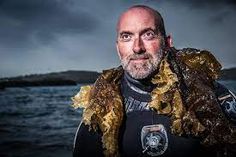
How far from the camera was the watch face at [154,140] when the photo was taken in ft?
10.1

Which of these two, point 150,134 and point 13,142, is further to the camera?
point 13,142

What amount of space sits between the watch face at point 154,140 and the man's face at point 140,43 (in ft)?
1.47

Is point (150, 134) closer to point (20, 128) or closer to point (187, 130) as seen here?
point (187, 130)

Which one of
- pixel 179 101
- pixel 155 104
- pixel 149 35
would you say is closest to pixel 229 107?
pixel 179 101

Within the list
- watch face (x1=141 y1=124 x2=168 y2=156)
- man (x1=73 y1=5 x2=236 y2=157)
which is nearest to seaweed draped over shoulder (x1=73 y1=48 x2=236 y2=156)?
man (x1=73 y1=5 x2=236 y2=157)

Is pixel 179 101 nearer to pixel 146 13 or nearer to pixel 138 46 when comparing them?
pixel 138 46

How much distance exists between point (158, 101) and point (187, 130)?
0.33 m

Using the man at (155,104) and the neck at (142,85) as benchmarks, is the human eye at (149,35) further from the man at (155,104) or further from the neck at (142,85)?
the neck at (142,85)

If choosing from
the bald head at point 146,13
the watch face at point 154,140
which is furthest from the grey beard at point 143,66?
the watch face at point 154,140

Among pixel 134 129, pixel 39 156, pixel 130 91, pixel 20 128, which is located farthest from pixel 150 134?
pixel 20 128

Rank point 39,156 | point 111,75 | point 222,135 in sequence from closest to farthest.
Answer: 1. point 222,135
2. point 111,75
3. point 39,156

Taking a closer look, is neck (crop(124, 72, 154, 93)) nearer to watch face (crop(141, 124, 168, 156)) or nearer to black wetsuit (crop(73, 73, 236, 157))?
black wetsuit (crop(73, 73, 236, 157))

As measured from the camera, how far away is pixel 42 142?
13516 millimetres

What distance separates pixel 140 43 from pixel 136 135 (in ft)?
2.53
